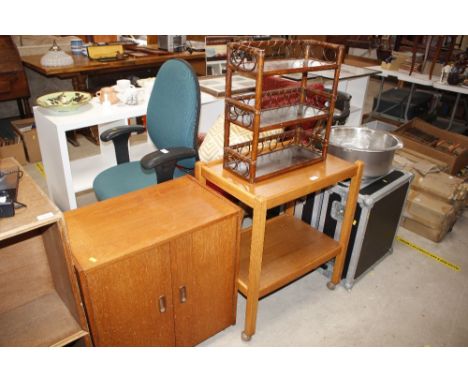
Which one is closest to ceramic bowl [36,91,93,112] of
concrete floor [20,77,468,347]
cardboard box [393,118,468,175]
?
concrete floor [20,77,468,347]

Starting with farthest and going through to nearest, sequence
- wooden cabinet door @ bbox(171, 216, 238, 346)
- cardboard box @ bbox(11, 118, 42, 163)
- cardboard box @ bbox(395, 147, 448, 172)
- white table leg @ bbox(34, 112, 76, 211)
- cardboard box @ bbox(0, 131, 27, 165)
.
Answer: cardboard box @ bbox(11, 118, 42, 163), cardboard box @ bbox(0, 131, 27, 165), cardboard box @ bbox(395, 147, 448, 172), white table leg @ bbox(34, 112, 76, 211), wooden cabinet door @ bbox(171, 216, 238, 346)

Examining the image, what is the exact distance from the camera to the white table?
7.24 feet

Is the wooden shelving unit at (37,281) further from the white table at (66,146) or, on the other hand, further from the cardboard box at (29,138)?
the cardboard box at (29,138)

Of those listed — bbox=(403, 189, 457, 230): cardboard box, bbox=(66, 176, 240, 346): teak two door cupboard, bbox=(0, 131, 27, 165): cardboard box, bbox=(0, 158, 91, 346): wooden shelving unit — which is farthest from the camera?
bbox=(0, 131, 27, 165): cardboard box

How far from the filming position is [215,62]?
3.27 metres

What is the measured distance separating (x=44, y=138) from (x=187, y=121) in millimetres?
975

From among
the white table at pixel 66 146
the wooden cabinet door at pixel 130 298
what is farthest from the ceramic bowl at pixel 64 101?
the wooden cabinet door at pixel 130 298

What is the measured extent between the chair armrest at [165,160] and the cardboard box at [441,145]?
2.26 metres

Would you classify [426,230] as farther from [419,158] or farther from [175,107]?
[175,107]

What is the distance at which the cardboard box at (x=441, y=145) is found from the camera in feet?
10.7

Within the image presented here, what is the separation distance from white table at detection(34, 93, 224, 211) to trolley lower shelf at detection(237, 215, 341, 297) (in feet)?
3.40

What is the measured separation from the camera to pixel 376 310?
2133mm

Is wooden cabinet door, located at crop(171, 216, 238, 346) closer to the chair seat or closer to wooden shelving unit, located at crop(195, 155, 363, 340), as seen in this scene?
wooden shelving unit, located at crop(195, 155, 363, 340)

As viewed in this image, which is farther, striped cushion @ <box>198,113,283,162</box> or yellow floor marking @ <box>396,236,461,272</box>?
yellow floor marking @ <box>396,236,461,272</box>
